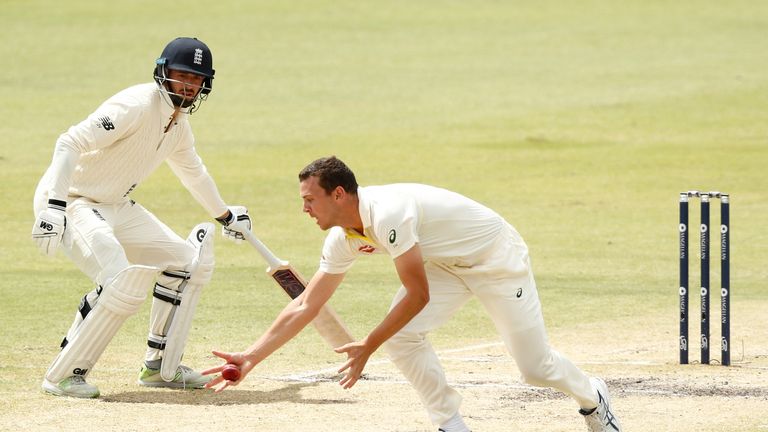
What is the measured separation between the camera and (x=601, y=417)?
254 inches

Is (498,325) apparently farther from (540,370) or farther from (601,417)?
(601,417)

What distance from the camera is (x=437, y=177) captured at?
62.0ft

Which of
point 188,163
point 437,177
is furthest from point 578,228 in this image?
point 188,163

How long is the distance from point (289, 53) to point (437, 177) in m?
11.3

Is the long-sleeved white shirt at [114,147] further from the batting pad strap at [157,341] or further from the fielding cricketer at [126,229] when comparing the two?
the batting pad strap at [157,341]

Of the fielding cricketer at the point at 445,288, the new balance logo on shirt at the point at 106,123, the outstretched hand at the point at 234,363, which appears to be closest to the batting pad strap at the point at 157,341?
the new balance logo on shirt at the point at 106,123

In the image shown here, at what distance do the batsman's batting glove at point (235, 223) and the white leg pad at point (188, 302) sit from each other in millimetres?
444

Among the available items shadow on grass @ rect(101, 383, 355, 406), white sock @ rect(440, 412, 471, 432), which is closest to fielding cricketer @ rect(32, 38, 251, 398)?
shadow on grass @ rect(101, 383, 355, 406)

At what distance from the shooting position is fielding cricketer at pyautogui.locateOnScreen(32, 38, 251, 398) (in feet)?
24.4

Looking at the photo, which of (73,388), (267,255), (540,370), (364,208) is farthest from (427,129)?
(364,208)

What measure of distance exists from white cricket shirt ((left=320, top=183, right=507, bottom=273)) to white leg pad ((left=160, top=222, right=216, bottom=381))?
179 centimetres

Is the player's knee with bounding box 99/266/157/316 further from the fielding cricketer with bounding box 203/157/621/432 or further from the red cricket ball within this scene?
the red cricket ball

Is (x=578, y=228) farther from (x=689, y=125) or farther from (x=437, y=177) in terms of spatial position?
(x=689, y=125)

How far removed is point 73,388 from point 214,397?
0.73m
